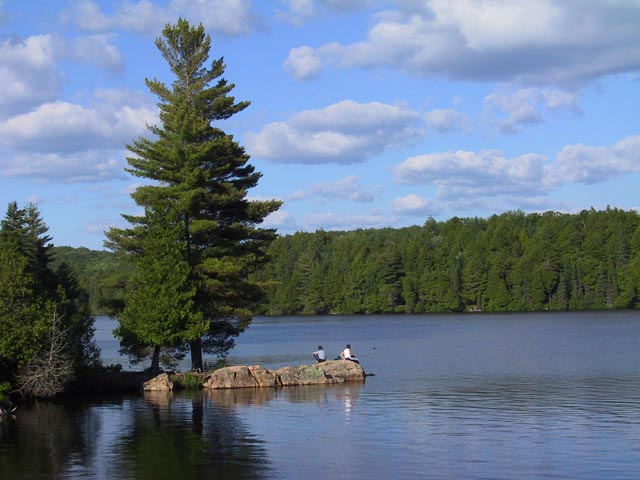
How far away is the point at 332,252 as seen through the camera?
625ft

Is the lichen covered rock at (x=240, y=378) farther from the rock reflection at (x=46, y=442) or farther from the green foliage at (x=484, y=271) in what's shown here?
the green foliage at (x=484, y=271)

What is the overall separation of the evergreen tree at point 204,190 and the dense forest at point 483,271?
311 feet

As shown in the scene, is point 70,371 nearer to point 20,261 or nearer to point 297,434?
point 20,261

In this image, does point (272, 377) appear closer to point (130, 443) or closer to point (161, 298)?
point (161, 298)

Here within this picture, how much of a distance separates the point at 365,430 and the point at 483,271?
131011 mm

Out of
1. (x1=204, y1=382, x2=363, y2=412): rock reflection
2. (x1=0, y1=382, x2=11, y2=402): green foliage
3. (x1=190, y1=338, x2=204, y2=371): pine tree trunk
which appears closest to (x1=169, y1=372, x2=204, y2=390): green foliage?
(x1=204, y1=382, x2=363, y2=412): rock reflection

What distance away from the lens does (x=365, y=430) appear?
2462 centimetres

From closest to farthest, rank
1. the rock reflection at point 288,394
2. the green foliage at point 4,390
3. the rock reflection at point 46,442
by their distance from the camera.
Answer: the rock reflection at point 46,442 → the green foliage at point 4,390 → the rock reflection at point 288,394

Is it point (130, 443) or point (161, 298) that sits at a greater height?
point (161, 298)

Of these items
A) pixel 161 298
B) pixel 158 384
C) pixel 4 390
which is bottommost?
pixel 158 384

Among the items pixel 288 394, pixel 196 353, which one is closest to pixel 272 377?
pixel 288 394

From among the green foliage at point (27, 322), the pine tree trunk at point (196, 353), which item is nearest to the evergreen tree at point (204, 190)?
the pine tree trunk at point (196, 353)

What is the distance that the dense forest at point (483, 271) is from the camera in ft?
463

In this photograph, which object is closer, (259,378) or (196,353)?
(259,378)
